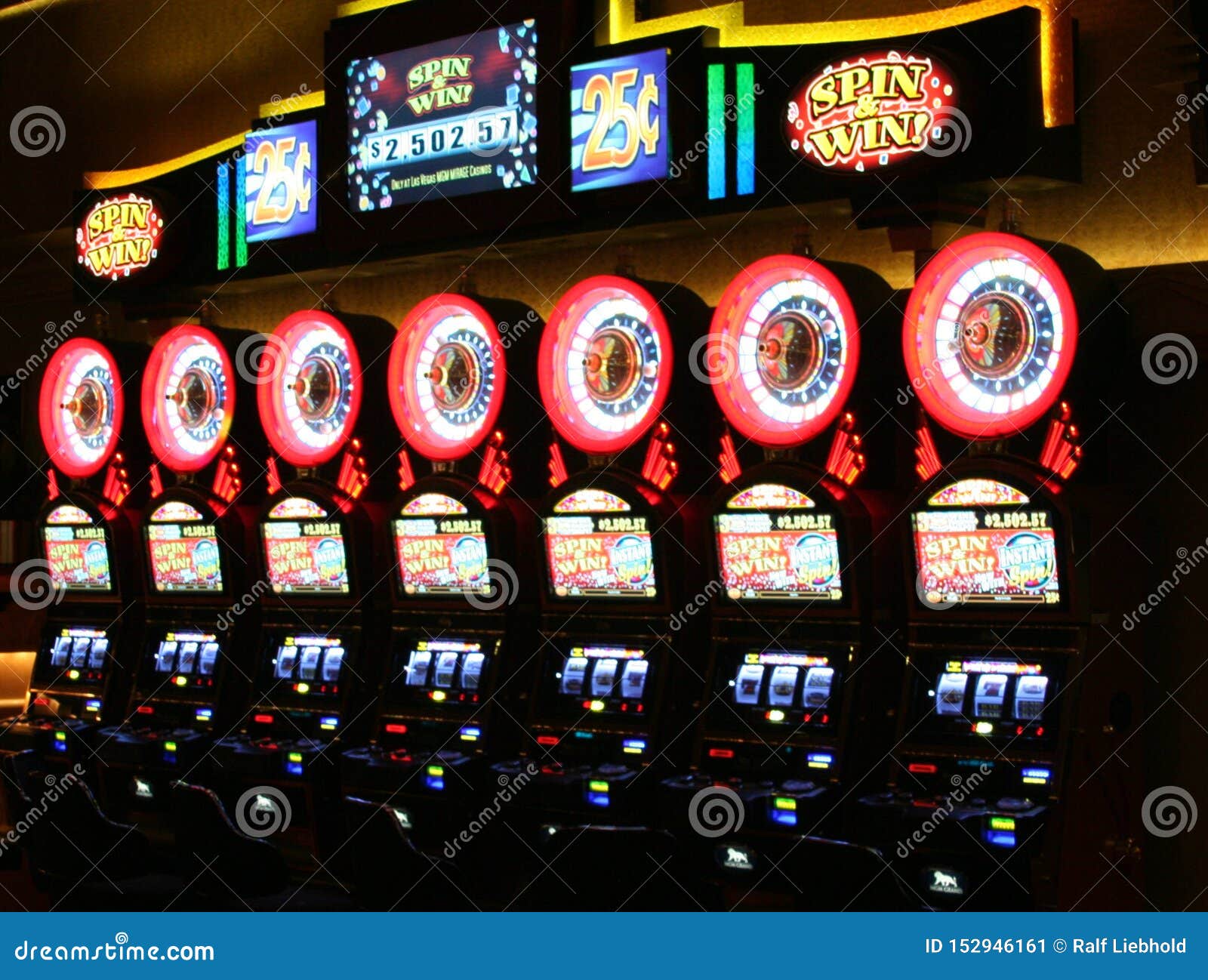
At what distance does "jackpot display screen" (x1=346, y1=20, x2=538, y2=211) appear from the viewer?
7.79m

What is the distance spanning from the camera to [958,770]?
19.0ft

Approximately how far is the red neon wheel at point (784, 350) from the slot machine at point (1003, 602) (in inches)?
13.9

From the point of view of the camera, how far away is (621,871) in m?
4.90

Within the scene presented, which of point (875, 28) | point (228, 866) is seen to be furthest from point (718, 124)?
point (228, 866)

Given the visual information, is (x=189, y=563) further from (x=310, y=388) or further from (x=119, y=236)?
(x=119, y=236)

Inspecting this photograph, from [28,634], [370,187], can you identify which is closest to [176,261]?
[370,187]

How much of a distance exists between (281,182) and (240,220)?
52 centimetres

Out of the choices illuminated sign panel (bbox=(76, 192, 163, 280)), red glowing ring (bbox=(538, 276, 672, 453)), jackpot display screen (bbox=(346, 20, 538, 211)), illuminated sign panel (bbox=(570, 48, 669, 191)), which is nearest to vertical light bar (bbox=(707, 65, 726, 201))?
illuminated sign panel (bbox=(570, 48, 669, 191))

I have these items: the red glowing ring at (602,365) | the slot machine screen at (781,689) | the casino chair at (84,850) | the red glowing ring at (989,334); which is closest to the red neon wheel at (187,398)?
the red glowing ring at (602,365)

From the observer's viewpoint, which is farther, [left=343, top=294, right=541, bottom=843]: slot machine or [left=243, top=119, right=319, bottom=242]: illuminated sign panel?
[left=243, top=119, right=319, bottom=242]: illuminated sign panel

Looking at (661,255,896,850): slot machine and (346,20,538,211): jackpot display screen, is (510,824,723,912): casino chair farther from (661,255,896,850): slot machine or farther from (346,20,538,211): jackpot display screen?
(346,20,538,211): jackpot display screen

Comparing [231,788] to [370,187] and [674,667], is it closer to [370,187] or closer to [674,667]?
[674,667]

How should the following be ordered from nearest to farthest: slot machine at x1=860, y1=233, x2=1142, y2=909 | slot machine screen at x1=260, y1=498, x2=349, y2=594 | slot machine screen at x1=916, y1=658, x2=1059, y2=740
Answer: slot machine at x1=860, y1=233, x2=1142, y2=909
slot machine screen at x1=916, y1=658, x2=1059, y2=740
slot machine screen at x1=260, y1=498, x2=349, y2=594

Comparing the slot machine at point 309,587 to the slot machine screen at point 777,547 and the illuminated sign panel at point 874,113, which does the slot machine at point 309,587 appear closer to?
the slot machine screen at point 777,547
